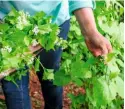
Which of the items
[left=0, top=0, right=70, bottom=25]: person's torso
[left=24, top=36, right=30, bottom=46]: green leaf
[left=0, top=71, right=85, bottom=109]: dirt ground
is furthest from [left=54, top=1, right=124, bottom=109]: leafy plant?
A: [left=0, top=71, right=85, bottom=109]: dirt ground

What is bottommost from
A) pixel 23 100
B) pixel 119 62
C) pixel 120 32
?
pixel 23 100

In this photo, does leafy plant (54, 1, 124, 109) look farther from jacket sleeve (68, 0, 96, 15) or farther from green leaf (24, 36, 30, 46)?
green leaf (24, 36, 30, 46)

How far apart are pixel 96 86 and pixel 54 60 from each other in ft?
1.56

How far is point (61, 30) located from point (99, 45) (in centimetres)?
39

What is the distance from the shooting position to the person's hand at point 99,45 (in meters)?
1.55

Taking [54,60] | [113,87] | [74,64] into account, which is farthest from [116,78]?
[54,60]

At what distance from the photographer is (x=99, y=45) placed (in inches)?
61.7

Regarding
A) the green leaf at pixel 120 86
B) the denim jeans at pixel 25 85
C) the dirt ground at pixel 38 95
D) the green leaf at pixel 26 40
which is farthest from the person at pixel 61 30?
the dirt ground at pixel 38 95

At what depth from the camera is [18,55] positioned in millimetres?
1410

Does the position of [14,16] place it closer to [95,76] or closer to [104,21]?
[95,76]

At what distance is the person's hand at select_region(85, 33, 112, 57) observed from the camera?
155cm

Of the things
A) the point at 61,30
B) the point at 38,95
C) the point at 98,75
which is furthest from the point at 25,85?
the point at 38,95

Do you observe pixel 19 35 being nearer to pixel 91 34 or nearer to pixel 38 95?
pixel 91 34

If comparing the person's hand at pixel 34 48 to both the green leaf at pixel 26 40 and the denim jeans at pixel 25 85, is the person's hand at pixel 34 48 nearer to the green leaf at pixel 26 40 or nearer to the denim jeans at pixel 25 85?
the green leaf at pixel 26 40
